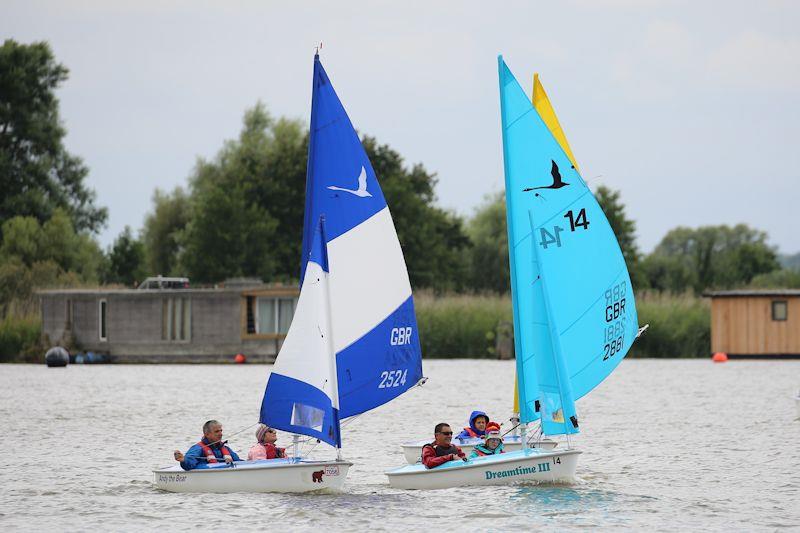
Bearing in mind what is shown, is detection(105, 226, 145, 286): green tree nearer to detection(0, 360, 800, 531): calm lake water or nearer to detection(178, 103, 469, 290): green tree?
detection(178, 103, 469, 290): green tree

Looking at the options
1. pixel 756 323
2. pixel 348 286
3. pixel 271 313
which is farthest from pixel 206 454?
pixel 756 323

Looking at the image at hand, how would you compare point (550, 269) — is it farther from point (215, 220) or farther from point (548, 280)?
point (215, 220)

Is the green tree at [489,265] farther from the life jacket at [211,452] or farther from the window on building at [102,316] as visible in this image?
the life jacket at [211,452]

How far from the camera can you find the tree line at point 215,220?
8819 centimetres

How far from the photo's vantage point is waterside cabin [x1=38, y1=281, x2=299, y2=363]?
63562 millimetres

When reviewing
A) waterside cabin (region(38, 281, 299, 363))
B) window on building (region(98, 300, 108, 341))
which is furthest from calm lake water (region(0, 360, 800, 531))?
window on building (region(98, 300, 108, 341))

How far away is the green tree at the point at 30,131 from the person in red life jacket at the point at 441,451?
74.8 meters

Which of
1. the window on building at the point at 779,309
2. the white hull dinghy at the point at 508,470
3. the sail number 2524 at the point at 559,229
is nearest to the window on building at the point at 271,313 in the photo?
the window on building at the point at 779,309

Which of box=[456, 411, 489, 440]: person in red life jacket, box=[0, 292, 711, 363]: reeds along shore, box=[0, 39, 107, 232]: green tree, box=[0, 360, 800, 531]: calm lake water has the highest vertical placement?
box=[0, 39, 107, 232]: green tree

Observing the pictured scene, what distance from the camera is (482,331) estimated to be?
224ft

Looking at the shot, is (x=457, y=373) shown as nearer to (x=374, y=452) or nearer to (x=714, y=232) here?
(x=374, y=452)

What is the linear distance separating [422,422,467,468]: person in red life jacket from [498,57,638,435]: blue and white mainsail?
109cm

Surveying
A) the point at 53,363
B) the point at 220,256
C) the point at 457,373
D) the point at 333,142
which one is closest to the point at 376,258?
the point at 333,142

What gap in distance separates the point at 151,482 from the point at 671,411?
17977 mm
